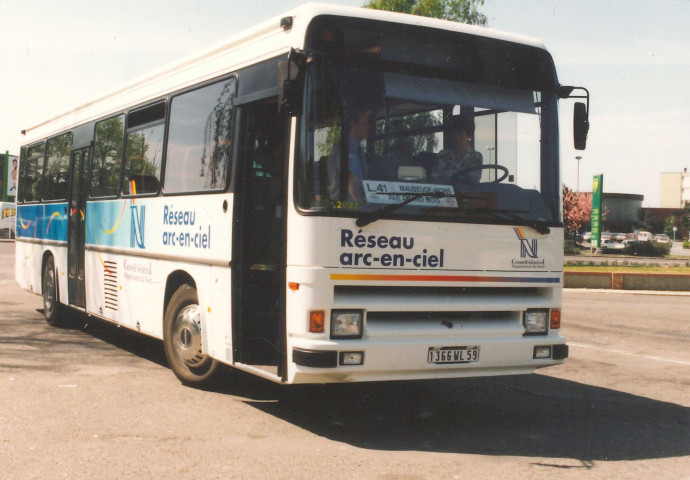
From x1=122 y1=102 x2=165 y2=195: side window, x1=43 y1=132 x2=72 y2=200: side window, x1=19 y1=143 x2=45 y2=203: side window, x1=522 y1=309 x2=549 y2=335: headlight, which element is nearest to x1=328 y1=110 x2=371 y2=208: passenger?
x1=522 y1=309 x2=549 y2=335: headlight

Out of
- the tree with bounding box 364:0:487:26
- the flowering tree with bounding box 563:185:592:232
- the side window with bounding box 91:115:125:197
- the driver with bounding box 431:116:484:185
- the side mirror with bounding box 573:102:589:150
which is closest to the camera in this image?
the driver with bounding box 431:116:484:185

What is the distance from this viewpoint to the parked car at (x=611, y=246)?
5609cm

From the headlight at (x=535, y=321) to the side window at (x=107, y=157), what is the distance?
5550 millimetres

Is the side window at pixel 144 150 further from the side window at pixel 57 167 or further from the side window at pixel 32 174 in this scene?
the side window at pixel 32 174

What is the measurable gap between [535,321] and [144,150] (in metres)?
4.94

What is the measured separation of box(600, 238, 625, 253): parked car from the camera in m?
56.1

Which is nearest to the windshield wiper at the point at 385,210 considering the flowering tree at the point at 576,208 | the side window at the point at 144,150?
the side window at the point at 144,150

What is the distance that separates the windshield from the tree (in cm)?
3010

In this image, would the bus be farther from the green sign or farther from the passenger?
the green sign

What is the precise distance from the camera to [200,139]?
27.0 feet

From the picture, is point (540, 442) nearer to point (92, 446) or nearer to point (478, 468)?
point (478, 468)

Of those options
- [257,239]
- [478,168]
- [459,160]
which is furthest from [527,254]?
[257,239]

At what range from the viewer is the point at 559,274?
726cm

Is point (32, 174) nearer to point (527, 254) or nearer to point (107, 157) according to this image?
point (107, 157)
